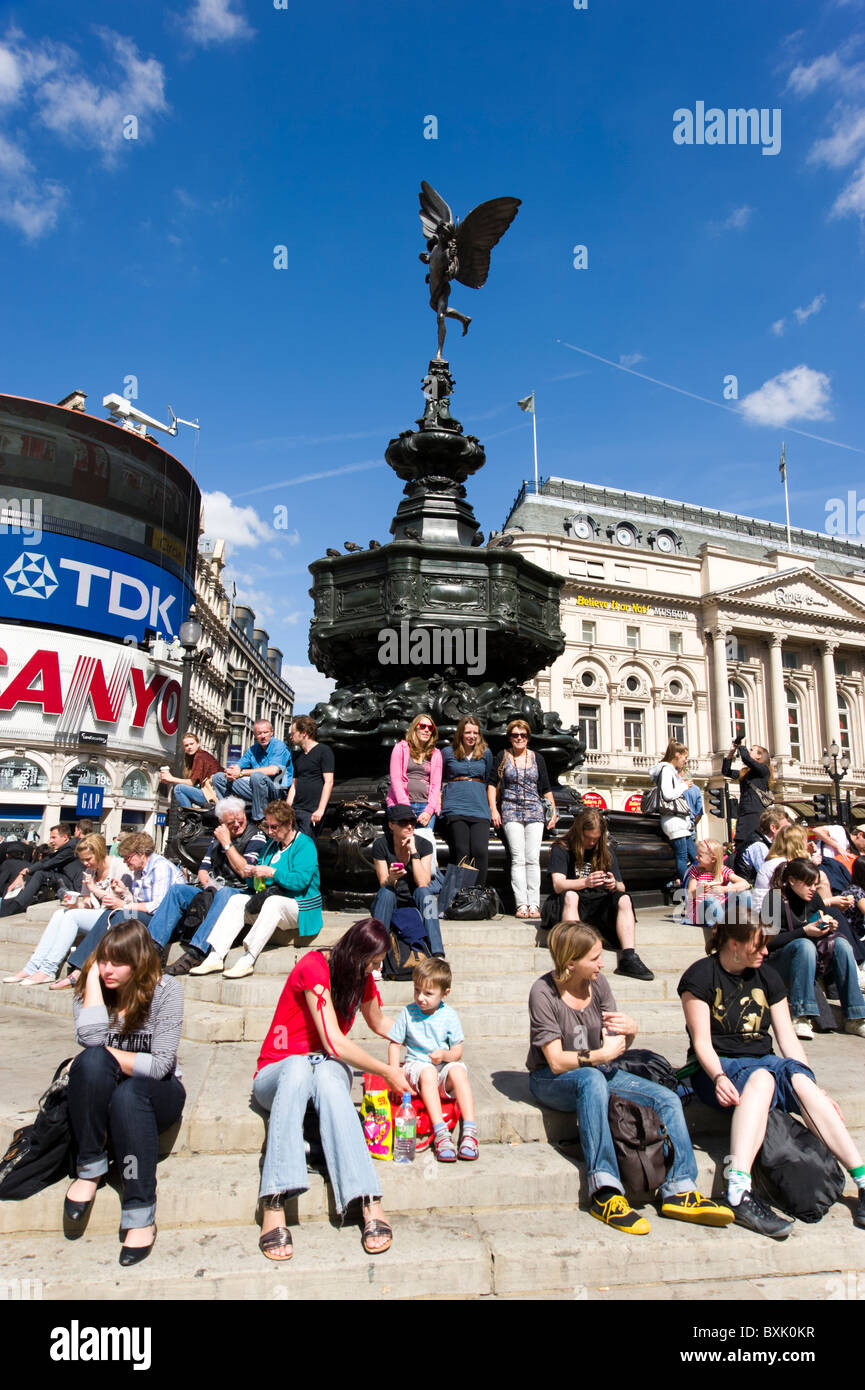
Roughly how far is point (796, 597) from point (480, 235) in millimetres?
54843

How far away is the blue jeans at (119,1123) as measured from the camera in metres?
3.19

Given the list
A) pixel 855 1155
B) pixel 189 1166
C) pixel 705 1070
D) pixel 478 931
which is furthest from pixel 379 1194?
pixel 478 931

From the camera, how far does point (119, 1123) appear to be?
132 inches

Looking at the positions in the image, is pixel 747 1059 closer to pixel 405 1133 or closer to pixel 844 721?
pixel 405 1133

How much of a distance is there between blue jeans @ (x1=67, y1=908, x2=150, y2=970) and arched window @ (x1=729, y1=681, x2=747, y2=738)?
180 feet

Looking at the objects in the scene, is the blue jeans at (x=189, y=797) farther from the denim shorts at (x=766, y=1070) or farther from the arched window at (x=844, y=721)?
the arched window at (x=844, y=721)

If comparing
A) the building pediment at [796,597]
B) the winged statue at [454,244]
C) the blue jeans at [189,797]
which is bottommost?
the blue jeans at [189,797]

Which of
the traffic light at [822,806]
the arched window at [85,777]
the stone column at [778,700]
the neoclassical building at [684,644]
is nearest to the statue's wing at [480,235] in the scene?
the traffic light at [822,806]

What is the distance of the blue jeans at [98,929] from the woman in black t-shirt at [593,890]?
9.54 ft

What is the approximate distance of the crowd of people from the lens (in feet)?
11.1

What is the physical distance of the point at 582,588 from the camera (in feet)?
171

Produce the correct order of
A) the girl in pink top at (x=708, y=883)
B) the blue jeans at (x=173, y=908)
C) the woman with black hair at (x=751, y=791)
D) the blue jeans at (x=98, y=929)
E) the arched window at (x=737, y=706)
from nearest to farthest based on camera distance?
the blue jeans at (x=173, y=908)
the blue jeans at (x=98, y=929)
the girl in pink top at (x=708, y=883)
the woman with black hair at (x=751, y=791)
the arched window at (x=737, y=706)

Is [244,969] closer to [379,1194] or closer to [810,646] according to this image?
[379,1194]

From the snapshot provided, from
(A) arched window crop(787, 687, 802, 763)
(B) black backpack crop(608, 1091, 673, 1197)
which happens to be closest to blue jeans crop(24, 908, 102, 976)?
(B) black backpack crop(608, 1091, 673, 1197)
